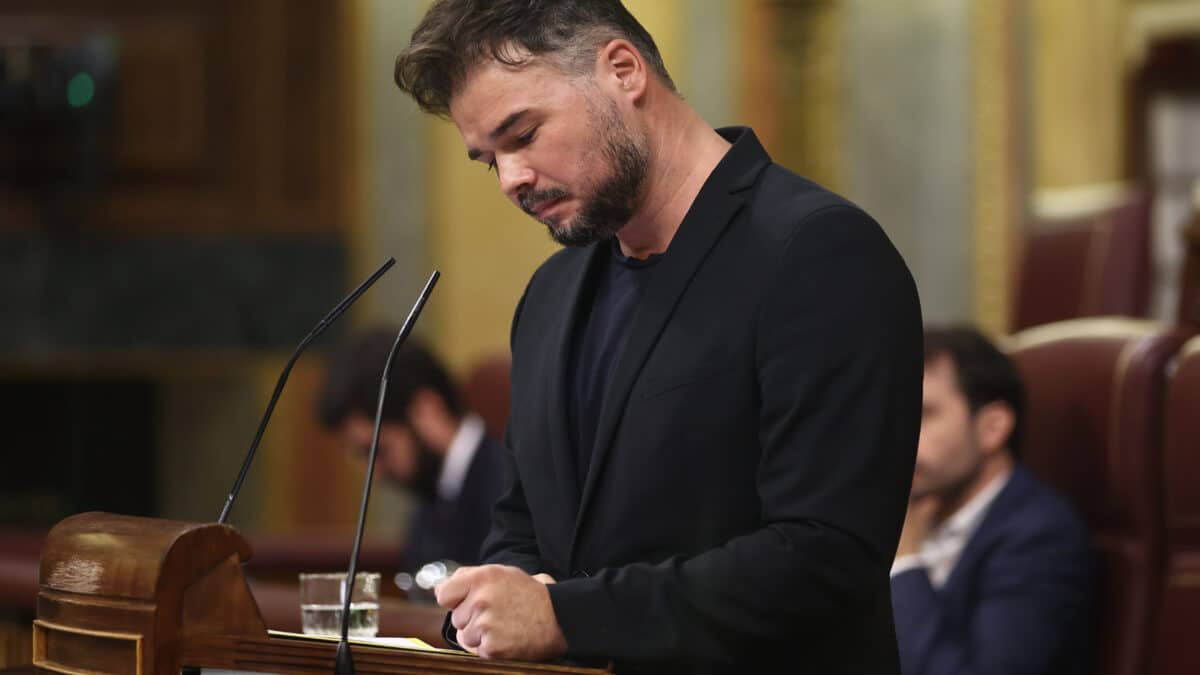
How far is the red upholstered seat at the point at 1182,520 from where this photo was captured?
2404mm

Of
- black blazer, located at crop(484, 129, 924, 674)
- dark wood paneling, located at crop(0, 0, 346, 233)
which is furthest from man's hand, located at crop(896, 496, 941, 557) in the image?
dark wood paneling, located at crop(0, 0, 346, 233)

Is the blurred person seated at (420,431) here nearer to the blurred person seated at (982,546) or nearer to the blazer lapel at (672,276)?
the blurred person seated at (982,546)

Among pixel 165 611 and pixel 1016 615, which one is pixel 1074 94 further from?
pixel 165 611

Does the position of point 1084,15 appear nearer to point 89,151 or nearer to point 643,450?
point 89,151

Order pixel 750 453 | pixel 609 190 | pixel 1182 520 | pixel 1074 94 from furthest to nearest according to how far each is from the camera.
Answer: pixel 1074 94, pixel 1182 520, pixel 609 190, pixel 750 453

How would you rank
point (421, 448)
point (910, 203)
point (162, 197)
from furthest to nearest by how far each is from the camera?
point (162, 197), point (910, 203), point (421, 448)

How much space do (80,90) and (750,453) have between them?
4.12 metres

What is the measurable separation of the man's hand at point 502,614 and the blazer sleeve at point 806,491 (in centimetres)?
2

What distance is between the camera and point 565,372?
1.61 m

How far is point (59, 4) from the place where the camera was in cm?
518

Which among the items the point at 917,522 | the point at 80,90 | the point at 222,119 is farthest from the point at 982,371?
the point at 80,90

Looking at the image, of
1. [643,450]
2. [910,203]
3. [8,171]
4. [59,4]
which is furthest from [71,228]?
[643,450]

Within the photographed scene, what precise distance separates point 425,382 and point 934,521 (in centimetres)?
118

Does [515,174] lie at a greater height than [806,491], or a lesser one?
greater
